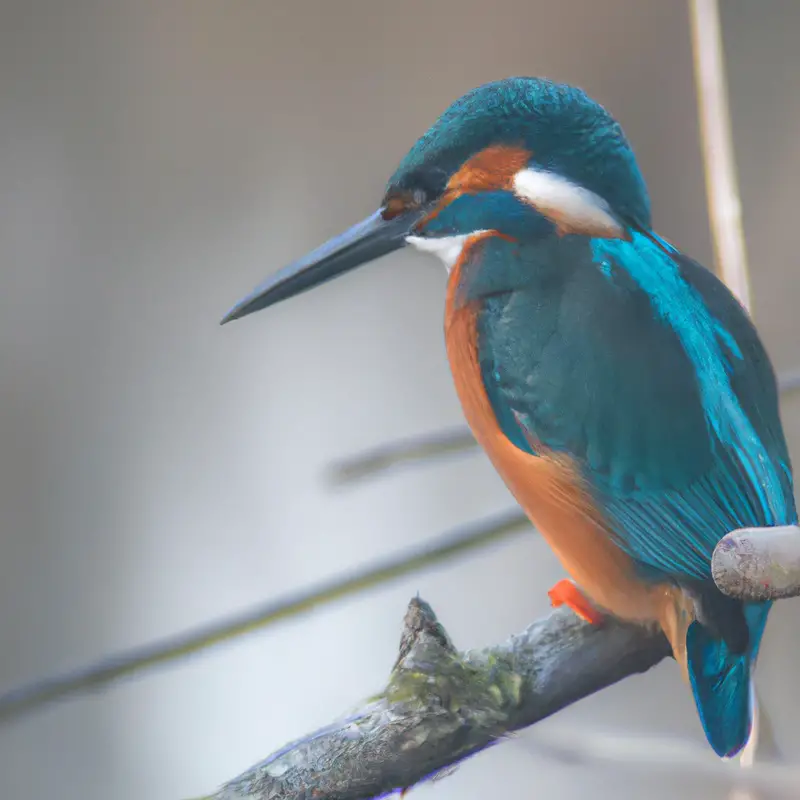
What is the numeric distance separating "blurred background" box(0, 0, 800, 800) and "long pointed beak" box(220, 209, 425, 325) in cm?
6

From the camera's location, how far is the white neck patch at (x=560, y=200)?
3.31 ft

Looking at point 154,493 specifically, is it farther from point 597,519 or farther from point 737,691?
point 737,691

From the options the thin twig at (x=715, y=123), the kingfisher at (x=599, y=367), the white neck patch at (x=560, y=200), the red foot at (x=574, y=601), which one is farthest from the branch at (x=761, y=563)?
the thin twig at (x=715, y=123)

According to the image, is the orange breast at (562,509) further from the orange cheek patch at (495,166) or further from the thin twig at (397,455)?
the thin twig at (397,455)

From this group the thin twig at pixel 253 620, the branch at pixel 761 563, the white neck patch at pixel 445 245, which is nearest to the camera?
the branch at pixel 761 563

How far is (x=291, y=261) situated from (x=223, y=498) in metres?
0.35

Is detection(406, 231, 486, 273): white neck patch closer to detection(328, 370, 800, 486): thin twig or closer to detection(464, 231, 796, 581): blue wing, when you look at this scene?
detection(464, 231, 796, 581): blue wing

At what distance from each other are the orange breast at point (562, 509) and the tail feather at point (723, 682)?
0.8 inches

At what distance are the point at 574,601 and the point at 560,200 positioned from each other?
0.45 m

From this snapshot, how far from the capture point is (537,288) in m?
0.98

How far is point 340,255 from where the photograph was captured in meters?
1.10

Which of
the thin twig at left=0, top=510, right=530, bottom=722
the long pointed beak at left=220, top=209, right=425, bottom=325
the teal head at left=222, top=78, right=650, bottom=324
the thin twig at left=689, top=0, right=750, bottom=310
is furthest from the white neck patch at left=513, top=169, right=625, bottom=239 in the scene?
the thin twig at left=0, top=510, right=530, bottom=722

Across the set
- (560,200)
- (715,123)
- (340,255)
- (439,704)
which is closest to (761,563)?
(439,704)

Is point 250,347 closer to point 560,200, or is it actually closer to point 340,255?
point 340,255
